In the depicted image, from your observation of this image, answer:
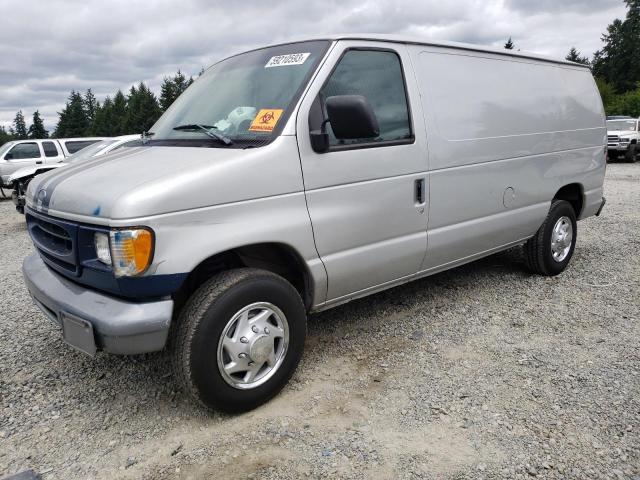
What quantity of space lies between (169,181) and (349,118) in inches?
41.0

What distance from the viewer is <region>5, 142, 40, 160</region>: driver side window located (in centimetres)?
1555

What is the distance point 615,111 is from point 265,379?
47306 mm

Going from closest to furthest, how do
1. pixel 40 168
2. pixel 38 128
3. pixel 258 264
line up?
pixel 258 264
pixel 40 168
pixel 38 128

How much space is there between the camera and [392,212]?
347 cm

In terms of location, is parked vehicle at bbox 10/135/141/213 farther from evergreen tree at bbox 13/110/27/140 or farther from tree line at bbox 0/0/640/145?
evergreen tree at bbox 13/110/27/140

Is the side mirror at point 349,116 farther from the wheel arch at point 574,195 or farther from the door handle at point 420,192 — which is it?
the wheel arch at point 574,195

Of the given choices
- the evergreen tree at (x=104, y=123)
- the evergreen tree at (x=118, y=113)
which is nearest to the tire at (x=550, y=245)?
the evergreen tree at (x=118, y=113)

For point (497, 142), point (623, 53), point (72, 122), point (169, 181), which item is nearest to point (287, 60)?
point (169, 181)

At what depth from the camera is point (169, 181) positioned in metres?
2.56

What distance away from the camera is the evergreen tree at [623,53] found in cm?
6200

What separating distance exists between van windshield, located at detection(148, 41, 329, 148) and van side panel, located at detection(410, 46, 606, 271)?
956 millimetres

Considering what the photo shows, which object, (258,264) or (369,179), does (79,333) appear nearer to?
(258,264)

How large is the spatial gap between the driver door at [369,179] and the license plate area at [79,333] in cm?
132

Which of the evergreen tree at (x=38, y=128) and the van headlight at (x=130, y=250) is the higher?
the evergreen tree at (x=38, y=128)
